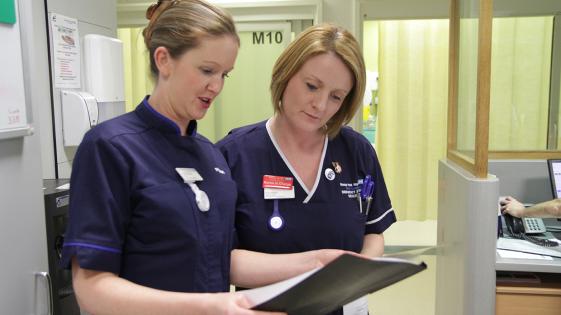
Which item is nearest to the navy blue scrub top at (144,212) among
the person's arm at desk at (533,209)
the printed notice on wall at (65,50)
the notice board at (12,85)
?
the notice board at (12,85)

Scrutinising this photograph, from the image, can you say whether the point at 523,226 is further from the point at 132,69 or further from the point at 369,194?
the point at 132,69

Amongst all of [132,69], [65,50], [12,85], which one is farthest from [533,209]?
[132,69]

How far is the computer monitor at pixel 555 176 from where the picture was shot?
2.13 metres

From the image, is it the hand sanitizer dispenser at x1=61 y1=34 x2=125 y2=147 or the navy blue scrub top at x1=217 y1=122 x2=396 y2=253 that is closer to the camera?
the navy blue scrub top at x1=217 y1=122 x2=396 y2=253

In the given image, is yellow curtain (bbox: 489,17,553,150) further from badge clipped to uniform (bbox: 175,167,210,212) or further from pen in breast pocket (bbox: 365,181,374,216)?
badge clipped to uniform (bbox: 175,167,210,212)

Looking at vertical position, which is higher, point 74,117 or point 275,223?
point 74,117

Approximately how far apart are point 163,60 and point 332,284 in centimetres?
49

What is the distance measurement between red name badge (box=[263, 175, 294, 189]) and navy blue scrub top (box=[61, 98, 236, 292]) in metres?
0.28

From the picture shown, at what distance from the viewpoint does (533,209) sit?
6.46 ft

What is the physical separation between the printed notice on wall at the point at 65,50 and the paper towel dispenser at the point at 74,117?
8cm

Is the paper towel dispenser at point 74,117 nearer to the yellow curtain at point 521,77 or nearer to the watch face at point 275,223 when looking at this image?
the watch face at point 275,223

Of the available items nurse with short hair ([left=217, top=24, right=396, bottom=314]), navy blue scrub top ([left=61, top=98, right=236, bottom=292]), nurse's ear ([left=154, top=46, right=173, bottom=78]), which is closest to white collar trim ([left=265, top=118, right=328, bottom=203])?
nurse with short hair ([left=217, top=24, right=396, bottom=314])

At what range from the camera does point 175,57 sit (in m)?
0.88

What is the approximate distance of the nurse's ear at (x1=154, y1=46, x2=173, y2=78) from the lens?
88 centimetres
